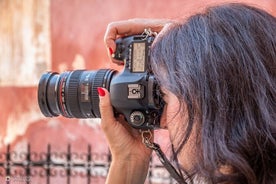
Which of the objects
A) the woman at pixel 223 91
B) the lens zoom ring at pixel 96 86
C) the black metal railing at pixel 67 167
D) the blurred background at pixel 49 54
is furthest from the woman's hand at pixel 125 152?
the blurred background at pixel 49 54

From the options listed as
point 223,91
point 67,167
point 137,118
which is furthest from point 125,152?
point 67,167

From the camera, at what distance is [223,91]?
1.89ft

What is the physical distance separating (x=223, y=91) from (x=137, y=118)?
198mm

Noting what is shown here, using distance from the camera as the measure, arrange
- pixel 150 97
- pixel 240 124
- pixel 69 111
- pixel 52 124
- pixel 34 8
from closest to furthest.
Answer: pixel 240 124 < pixel 150 97 < pixel 69 111 < pixel 52 124 < pixel 34 8

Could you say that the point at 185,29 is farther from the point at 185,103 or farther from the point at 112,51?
the point at 112,51

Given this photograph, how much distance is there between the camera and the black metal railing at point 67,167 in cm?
251

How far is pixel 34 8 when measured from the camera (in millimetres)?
3260

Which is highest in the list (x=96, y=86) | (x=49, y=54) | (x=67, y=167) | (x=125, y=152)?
(x=96, y=86)

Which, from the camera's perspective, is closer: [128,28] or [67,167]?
[128,28]

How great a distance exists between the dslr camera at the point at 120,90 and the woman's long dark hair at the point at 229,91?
11cm

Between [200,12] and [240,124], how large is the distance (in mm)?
150

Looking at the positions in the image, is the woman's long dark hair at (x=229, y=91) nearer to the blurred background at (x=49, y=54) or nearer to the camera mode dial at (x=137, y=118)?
the camera mode dial at (x=137, y=118)

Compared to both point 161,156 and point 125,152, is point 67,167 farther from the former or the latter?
point 161,156

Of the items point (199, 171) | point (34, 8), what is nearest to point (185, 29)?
point (199, 171)
